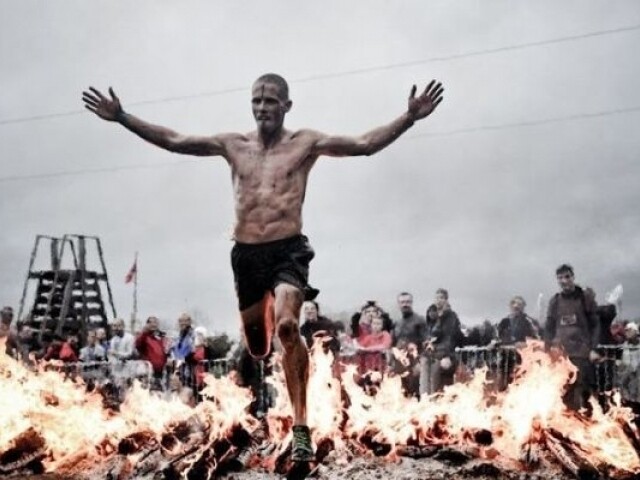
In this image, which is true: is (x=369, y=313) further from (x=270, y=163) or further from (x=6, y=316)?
(x=6, y=316)

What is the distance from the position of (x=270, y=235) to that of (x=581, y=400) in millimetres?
4767

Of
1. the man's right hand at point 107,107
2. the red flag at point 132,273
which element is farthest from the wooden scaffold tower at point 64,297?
the man's right hand at point 107,107

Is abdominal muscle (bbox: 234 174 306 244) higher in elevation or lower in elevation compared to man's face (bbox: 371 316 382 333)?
higher

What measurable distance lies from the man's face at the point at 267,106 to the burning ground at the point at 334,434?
243cm

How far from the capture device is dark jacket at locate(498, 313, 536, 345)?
10305 mm

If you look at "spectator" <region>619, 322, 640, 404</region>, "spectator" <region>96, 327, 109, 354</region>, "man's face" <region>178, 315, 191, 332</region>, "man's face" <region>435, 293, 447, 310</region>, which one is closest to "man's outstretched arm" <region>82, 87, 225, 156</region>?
"man's face" <region>435, 293, 447, 310</region>

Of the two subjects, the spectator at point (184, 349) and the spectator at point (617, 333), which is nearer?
the spectator at point (617, 333)

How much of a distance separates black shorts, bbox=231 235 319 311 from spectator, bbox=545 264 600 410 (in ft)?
13.8

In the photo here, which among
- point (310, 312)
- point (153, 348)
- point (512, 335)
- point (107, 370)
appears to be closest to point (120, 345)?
point (107, 370)

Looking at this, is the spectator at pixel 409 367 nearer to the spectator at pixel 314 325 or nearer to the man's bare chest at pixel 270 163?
the spectator at pixel 314 325

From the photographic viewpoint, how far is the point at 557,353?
8.88 m

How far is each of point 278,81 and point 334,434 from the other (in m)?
2.93

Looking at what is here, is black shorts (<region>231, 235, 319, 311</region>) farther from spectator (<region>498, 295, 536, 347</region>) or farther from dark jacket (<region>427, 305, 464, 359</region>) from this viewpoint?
spectator (<region>498, 295, 536, 347</region>)

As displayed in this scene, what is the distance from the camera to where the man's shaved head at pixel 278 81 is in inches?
248
